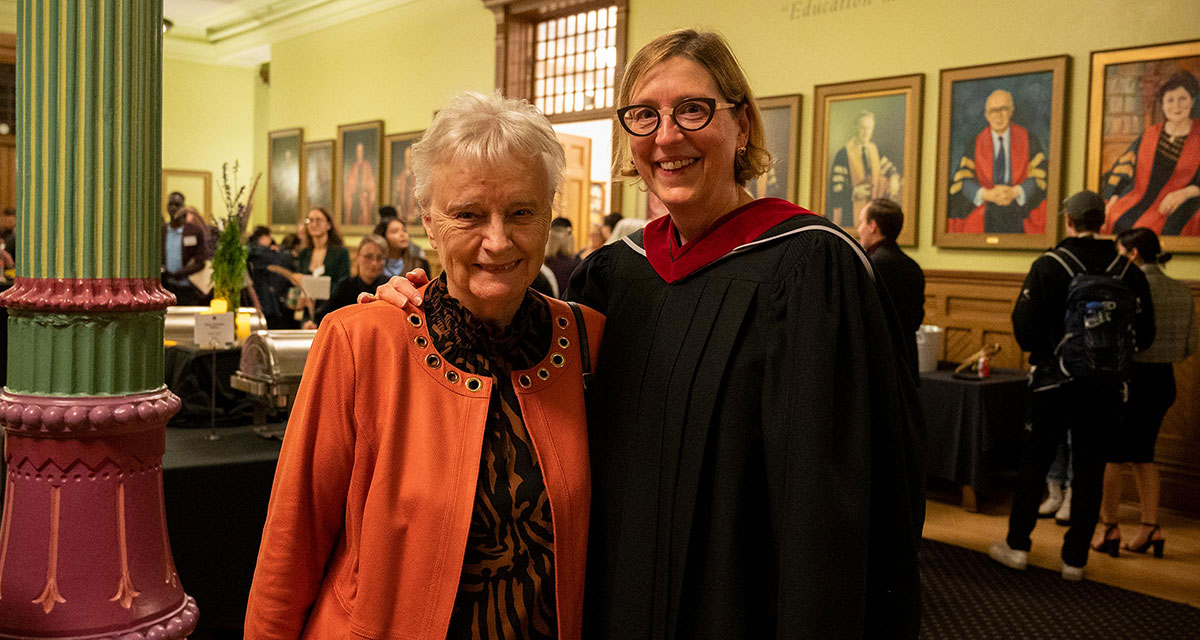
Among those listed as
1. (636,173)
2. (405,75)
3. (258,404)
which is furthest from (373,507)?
(405,75)

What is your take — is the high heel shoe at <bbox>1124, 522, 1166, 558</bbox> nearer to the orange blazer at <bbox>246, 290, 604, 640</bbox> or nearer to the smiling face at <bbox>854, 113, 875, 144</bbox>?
the smiling face at <bbox>854, 113, 875, 144</bbox>

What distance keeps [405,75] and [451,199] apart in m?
11.4

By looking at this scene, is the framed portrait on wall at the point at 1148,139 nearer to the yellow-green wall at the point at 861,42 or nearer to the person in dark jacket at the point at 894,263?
the yellow-green wall at the point at 861,42

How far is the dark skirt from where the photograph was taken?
5.26 meters

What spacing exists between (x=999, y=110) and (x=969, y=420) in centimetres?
249

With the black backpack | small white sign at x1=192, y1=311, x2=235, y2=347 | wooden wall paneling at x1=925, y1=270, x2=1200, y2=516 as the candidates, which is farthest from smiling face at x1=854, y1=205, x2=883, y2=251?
small white sign at x1=192, y1=311, x2=235, y2=347

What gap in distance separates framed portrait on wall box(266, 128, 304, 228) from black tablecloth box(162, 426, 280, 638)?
11.8 metres

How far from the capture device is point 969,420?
18.8 feet

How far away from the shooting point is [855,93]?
777cm

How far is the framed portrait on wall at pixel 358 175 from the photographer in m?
12.8

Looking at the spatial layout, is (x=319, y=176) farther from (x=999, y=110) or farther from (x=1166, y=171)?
(x=1166, y=171)

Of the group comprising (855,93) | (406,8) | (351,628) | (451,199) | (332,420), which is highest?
(406,8)

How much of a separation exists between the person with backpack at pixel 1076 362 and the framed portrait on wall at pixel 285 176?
1175 centimetres

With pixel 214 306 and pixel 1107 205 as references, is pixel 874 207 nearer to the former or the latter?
pixel 1107 205
